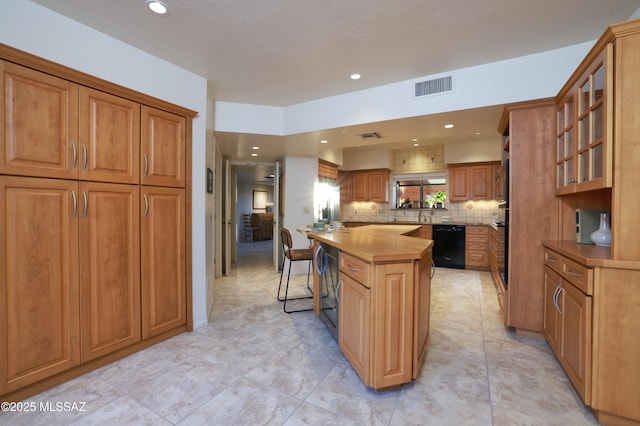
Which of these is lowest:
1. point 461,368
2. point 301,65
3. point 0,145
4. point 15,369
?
point 461,368

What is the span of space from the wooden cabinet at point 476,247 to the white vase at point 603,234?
10.9 ft

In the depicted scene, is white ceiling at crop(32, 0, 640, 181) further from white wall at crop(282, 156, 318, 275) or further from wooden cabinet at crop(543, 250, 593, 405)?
white wall at crop(282, 156, 318, 275)

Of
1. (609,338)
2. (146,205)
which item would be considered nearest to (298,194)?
(146,205)

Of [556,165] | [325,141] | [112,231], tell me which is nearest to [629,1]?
[556,165]

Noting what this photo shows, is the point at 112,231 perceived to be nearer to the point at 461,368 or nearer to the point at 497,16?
the point at 461,368

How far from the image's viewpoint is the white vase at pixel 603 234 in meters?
2.00

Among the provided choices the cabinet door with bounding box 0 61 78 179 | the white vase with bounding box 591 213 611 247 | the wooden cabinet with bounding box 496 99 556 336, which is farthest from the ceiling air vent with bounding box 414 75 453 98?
the cabinet door with bounding box 0 61 78 179

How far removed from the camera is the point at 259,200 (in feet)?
37.2

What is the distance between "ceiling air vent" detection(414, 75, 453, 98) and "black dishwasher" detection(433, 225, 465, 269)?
3.40 meters

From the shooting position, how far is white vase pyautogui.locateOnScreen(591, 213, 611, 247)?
200 cm

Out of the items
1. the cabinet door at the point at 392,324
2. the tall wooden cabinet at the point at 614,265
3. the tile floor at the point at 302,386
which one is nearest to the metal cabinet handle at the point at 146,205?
the tile floor at the point at 302,386

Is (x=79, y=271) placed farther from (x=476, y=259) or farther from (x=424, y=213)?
(x=424, y=213)

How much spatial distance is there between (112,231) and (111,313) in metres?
0.61

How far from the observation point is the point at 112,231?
2.11m
